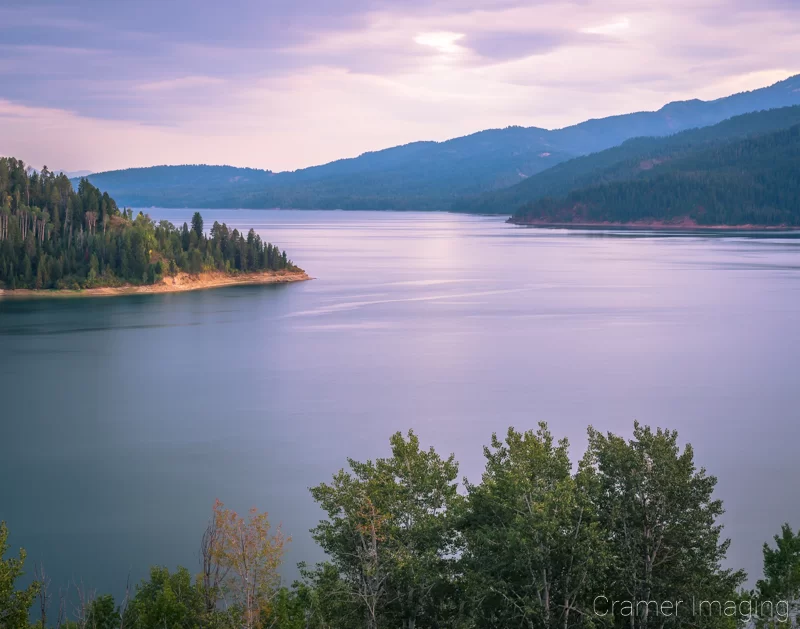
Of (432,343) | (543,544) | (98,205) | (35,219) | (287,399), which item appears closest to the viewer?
(543,544)

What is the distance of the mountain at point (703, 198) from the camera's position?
173 meters

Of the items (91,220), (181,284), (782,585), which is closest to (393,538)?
(782,585)

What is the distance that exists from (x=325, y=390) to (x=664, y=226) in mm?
158093

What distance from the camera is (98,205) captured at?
245 ft

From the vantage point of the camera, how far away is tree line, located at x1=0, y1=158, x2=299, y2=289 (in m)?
65.5

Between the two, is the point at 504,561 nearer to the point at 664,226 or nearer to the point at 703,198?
the point at 703,198

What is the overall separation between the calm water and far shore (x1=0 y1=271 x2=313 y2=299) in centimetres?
255

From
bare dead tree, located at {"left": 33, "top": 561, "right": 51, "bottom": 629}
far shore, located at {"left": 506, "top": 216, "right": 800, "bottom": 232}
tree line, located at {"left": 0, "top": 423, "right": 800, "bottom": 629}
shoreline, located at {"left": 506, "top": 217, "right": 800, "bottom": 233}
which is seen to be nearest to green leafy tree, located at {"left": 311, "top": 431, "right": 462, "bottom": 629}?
tree line, located at {"left": 0, "top": 423, "right": 800, "bottom": 629}

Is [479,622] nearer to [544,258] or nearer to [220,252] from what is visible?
[220,252]

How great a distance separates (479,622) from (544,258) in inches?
3465

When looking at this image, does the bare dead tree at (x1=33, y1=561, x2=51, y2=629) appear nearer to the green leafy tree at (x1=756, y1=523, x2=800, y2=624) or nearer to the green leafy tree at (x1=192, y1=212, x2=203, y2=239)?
the green leafy tree at (x1=756, y1=523, x2=800, y2=624)

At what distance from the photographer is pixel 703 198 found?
580 ft

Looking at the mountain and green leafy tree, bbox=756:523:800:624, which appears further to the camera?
the mountain

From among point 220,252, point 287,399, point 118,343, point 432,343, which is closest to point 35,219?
point 220,252
